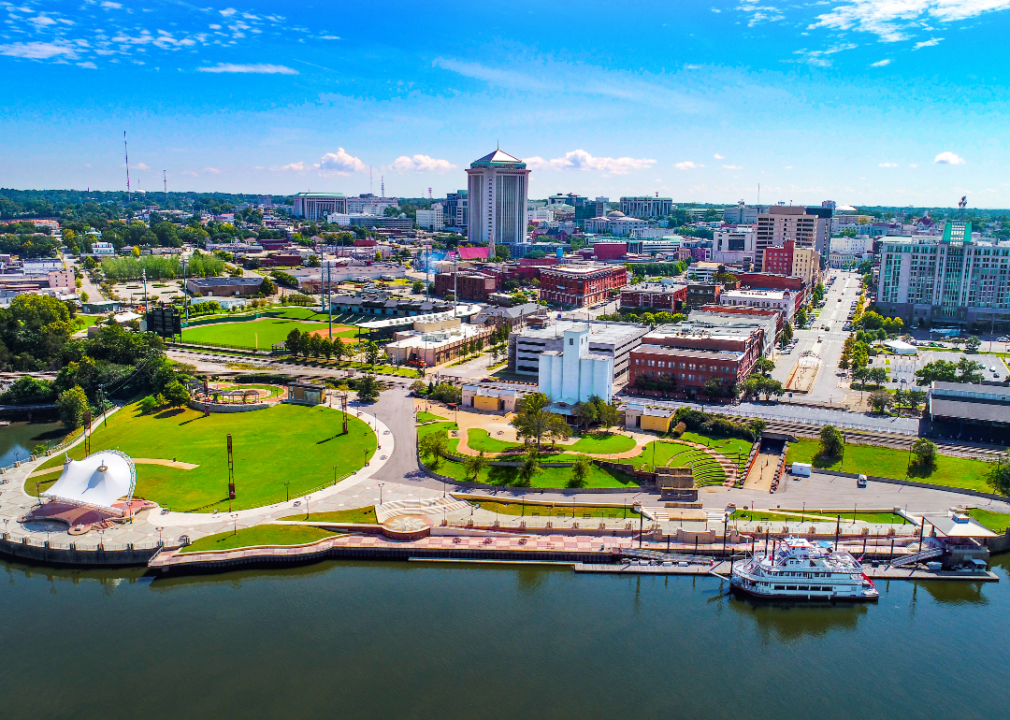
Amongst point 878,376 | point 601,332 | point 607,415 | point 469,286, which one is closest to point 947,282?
point 878,376

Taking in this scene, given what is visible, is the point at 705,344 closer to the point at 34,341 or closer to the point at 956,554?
the point at 956,554

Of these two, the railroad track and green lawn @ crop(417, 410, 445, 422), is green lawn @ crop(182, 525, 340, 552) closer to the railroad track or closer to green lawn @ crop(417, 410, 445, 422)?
green lawn @ crop(417, 410, 445, 422)

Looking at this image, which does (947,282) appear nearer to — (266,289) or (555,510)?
(555,510)

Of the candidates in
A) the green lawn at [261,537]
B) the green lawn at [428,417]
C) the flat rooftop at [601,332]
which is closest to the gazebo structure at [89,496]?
the green lawn at [261,537]

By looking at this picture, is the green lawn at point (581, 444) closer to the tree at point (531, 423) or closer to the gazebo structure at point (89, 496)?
the tree at point (531, 423)

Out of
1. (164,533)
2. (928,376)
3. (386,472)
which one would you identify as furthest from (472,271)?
(164,533)
